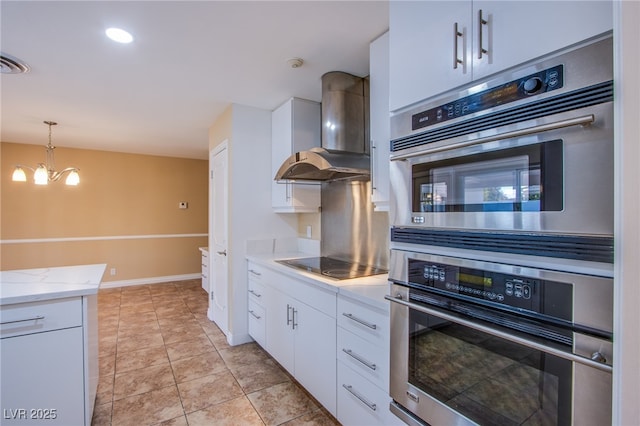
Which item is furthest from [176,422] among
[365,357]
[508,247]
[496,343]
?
[508,247]

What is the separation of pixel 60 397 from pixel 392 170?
2.09m

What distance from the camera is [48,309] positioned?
161 cm

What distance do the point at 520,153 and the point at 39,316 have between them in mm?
2266

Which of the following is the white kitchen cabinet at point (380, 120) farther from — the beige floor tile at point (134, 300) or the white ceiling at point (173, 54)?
the beige floor tile at point (134, 300)

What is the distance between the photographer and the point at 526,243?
2.90 feet

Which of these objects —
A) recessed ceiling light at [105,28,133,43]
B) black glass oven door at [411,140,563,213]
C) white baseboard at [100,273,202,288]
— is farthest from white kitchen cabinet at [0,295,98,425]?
white baseboard at [100,273,202,288]

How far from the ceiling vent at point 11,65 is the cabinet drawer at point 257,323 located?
2.58 m

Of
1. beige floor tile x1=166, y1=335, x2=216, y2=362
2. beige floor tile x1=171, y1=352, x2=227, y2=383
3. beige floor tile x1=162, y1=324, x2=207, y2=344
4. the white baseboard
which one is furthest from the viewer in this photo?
the white baseboard

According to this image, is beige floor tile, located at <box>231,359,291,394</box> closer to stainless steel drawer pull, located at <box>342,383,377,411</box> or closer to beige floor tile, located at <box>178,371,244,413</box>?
beige floor tile, located at <box>178,371,244,413</box>

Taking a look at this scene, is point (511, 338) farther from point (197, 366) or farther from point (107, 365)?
point (107, 365)

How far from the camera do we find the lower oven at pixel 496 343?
2.54 feet

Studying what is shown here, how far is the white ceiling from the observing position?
1667 mm

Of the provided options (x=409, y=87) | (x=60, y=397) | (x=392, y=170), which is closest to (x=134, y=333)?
(x=60, y=397)

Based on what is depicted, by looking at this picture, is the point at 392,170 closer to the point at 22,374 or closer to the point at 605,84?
the point at 605,84
